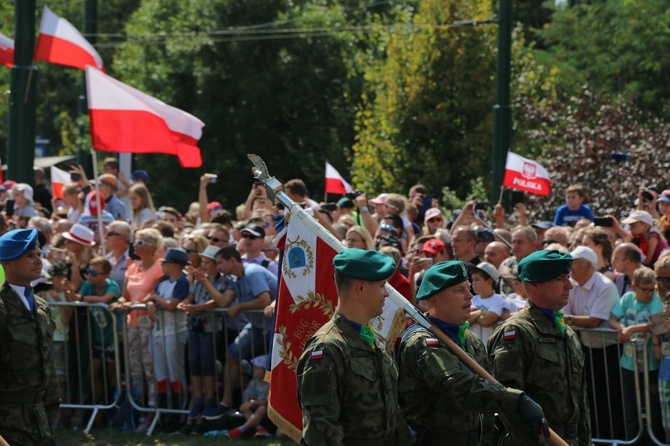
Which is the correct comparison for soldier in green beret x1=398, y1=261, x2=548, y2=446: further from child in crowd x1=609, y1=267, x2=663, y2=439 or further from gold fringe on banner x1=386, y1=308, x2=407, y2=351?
child in crowd x1=609, y1=267, x2=663, y2=439

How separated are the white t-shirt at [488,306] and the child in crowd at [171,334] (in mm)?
2873

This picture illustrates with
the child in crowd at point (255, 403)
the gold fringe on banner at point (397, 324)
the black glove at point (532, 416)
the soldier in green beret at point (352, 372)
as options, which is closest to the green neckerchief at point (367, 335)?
the soldier in green beret at point (352, 372)

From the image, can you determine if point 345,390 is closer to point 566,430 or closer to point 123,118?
point 566,430

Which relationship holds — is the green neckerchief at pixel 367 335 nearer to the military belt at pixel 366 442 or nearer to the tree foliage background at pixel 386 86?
the military belt at pixel 366 442

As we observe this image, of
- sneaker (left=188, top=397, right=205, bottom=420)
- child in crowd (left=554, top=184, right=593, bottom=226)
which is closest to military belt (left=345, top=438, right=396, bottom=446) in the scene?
sneaker (left=188, top=397, right=205, bottom=420)

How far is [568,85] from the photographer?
87.1 feet

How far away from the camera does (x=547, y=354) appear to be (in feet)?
20.6

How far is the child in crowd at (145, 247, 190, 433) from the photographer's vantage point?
434 inches

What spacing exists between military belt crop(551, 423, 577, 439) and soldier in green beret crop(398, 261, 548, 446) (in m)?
0.36

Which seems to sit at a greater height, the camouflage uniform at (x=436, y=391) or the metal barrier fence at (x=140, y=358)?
the camouflage uniform at (x=436, y=391)

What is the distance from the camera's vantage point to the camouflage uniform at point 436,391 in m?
5.65

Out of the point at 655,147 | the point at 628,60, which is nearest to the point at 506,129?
the point at 655,147

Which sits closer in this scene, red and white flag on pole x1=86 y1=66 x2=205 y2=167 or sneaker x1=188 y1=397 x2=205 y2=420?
sneaker x1=188 y1=397 x2=205 y2=420

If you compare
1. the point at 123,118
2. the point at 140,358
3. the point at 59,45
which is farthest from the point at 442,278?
the point at 59,45
